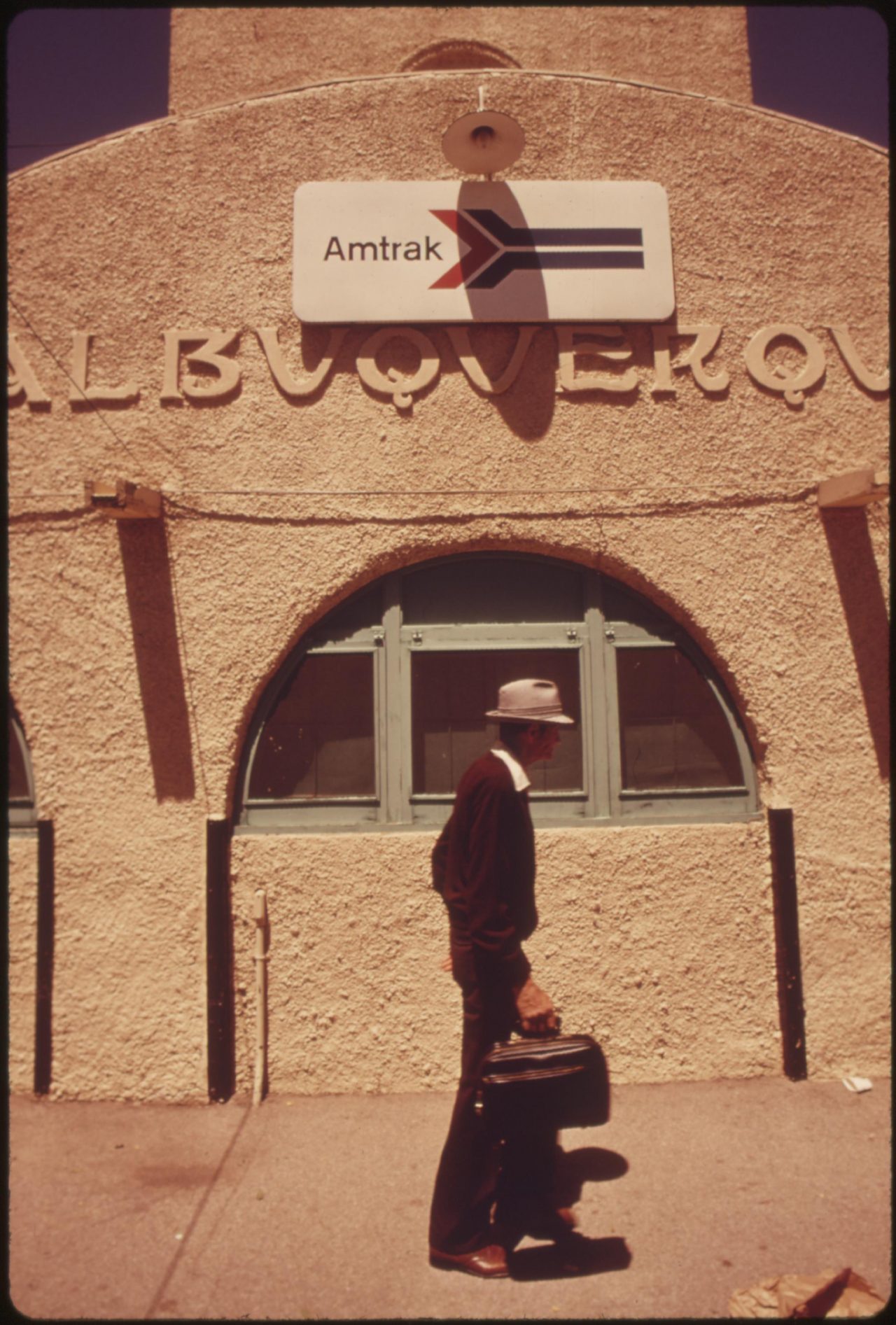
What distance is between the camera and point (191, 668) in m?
3.78

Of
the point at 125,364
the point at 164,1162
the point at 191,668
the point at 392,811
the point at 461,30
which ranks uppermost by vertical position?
the point at 461,30

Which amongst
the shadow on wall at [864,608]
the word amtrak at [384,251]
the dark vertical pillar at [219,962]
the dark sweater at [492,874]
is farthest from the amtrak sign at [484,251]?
the dark vertical pillar at [219,962]

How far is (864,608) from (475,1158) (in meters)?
2.97

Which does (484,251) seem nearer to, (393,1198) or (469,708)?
(469,708)

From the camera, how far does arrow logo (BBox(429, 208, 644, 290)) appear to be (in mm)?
3910

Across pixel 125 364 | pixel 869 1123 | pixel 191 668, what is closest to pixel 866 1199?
pixel 869 1123

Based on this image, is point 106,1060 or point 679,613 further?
point 679,613

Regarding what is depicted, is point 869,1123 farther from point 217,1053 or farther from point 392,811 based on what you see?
point 217,1053

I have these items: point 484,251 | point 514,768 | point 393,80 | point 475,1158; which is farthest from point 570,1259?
point 393,80

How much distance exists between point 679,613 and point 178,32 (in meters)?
Answer: 6.34

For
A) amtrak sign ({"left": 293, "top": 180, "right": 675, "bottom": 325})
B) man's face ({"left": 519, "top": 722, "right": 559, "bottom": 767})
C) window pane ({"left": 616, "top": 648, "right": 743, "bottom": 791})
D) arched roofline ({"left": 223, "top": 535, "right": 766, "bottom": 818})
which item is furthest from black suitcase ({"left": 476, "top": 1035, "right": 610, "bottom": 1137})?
amtrak sign ({"left": 293, "top": 180, "right": 675, "bottom": 325})

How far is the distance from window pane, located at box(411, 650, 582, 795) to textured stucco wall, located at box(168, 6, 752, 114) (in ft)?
17.1

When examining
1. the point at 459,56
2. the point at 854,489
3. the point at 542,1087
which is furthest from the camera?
the point at 459,56

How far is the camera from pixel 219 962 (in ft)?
12.0
